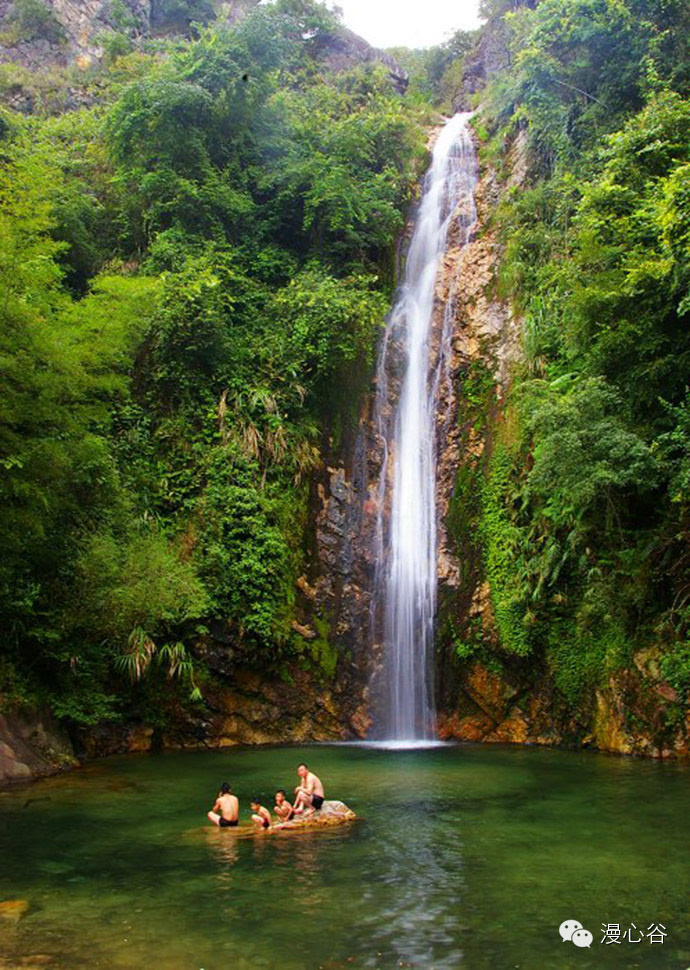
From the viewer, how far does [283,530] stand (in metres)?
17.1

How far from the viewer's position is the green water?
5.36 m

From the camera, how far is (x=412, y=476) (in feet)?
62.6

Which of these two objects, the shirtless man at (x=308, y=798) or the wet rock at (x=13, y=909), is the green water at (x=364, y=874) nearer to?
the wet rock at (x=13, y=909)

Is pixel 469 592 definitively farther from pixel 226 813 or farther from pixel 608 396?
pixel 226 813

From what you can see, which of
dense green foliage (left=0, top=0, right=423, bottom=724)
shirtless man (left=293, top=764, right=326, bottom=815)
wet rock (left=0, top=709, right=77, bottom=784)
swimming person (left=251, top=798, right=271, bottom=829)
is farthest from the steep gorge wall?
wet rock (left=0, top=709, right=77, bottom=784)

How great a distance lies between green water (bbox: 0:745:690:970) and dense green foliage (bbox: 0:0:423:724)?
3.53 metres

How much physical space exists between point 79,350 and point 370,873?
31.4 ft

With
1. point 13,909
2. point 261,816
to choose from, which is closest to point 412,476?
point 261,816

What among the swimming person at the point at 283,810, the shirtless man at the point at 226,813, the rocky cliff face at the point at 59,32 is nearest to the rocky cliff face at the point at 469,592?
the swimming person at the point at 283,810

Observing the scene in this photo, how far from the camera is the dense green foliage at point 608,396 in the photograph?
42.6ft

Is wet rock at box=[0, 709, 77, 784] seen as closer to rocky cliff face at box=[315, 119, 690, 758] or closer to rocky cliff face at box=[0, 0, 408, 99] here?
rocky cliff face at box=[315, 119, 690, 758]

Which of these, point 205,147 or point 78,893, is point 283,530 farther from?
point 205,147

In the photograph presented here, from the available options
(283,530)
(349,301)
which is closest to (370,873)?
(283,530)

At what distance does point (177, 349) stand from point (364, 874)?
1382 centimetres
